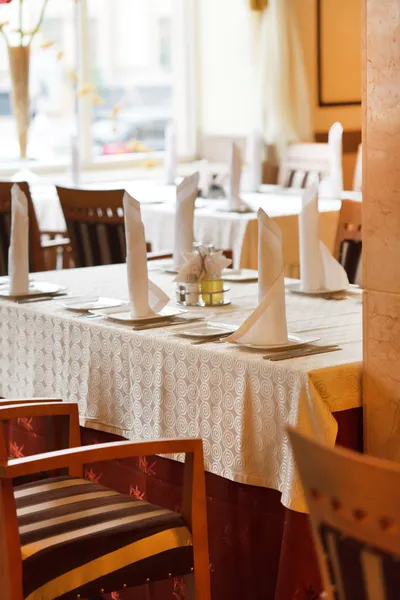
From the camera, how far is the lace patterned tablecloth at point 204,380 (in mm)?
2439

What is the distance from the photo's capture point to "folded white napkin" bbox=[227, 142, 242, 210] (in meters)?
5.52

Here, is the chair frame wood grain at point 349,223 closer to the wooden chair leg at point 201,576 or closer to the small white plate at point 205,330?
the small white plate at point 205,330

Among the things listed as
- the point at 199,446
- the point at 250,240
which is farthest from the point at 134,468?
the point at 250,240

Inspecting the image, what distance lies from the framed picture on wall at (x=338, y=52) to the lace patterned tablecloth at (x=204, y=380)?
486 centimetres

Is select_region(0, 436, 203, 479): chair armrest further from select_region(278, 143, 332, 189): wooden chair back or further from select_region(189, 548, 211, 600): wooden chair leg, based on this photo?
select_region(278, 143, 332, 189): wooden chair back

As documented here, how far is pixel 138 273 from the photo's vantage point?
Result: 3068mm

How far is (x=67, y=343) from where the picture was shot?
10.1 ft

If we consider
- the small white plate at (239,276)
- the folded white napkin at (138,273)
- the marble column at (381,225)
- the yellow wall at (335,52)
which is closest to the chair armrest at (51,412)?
the folded white napkin at (138,273)

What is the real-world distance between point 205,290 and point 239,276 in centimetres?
48

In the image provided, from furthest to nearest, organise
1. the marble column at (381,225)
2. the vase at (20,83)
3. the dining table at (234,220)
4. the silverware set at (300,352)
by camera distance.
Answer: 1. the vase at (20,83)
2. the dining table at (234,220)
3. the silverware set at (300,352)
4. the marble column at (381,225)

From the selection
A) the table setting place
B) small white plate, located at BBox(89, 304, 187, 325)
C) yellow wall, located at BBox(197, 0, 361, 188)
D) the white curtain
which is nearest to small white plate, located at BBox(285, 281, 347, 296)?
the table setting place

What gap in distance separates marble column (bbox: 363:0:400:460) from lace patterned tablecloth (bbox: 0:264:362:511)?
72mm

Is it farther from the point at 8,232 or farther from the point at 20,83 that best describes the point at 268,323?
the point at 20,83

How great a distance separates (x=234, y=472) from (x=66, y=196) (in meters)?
2.21
